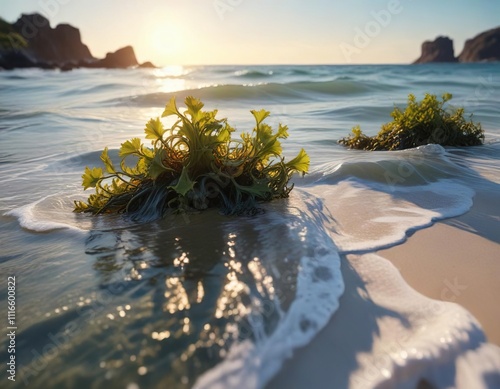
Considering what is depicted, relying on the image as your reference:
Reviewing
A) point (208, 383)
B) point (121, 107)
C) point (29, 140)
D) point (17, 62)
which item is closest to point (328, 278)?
point (208, 383)

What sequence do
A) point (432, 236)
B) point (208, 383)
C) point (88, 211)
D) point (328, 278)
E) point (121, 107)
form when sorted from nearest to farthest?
point (208, 383) < point (328, 278) < point (432, 236) < point (88, 211) < point (121, 107)

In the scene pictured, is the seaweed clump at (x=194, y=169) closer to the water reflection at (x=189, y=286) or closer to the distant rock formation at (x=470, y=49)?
the water reflection at (x=189, y=286)

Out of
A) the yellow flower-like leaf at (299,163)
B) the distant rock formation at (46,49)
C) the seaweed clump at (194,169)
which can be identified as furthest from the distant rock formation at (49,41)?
the yellow flower-like leaf at (299,163)

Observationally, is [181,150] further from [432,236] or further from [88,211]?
[432,236]

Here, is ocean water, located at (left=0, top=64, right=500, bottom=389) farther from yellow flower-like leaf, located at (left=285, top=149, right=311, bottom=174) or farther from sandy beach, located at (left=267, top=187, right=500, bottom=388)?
yellow flower-like leaf, located at (left=285, top=149, right=311, bottom=174)

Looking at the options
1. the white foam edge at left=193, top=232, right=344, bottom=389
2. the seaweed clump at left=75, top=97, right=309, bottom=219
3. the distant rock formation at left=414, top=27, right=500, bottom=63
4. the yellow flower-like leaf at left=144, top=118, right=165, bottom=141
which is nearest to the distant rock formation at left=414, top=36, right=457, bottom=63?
the distant rock formation at left=414, top=27, right=500, bottom=63

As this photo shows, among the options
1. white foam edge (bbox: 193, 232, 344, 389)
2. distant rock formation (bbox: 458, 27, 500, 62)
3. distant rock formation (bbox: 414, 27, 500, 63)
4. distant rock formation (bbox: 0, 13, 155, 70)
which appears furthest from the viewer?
distant rock formation (bbox: 414, 27, 500, 63)
